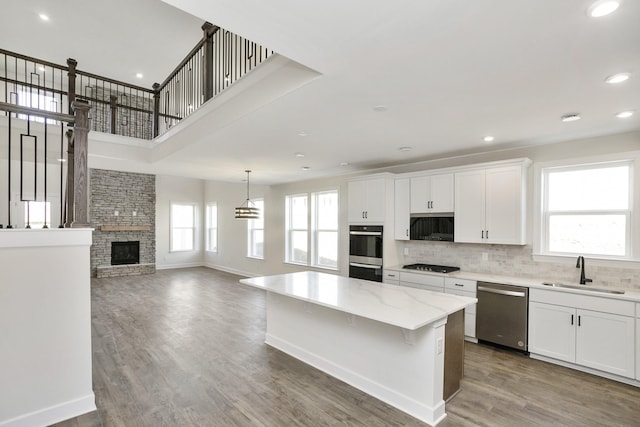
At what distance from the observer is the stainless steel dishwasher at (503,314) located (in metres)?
3.74

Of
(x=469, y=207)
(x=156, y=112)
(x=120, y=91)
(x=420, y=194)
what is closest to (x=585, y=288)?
(x=469, y=207)

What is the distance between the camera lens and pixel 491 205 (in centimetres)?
426

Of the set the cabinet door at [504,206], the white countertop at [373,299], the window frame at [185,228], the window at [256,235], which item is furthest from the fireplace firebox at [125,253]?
the cabinet door at [504,206]

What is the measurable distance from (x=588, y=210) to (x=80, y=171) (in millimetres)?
5404

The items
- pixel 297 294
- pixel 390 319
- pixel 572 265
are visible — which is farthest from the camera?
pixel 572 265

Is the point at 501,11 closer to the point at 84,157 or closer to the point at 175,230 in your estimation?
the point at 84,157

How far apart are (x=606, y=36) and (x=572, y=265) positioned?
3.06m

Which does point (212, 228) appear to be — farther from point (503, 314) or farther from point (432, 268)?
point (503, 314)

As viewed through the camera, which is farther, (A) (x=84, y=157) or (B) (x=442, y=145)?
(B) (x=442, y=145)

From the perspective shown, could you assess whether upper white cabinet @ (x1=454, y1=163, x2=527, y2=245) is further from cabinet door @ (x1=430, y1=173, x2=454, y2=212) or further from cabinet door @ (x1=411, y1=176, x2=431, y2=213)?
cabinet door @ (x1=411, y1=176, x2=431, y2=213)

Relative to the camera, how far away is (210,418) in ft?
8.25

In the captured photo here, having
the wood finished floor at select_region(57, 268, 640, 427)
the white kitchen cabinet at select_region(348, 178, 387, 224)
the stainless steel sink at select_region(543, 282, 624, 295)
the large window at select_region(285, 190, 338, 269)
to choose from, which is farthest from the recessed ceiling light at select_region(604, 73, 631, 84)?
the large window at select_region(285, 190, 338, 269)

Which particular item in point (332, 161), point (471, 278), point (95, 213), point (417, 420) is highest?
point (332, 161)

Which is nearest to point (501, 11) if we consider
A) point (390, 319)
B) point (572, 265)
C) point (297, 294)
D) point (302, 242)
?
point (390, 319)
